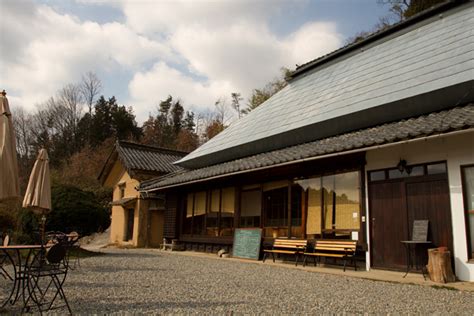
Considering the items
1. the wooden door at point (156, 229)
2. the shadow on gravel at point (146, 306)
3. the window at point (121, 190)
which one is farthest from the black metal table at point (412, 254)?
the window at point (121, 190)

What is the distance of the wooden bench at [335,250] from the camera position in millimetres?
7887

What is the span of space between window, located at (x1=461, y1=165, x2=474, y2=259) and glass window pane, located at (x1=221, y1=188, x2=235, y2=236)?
6.74 m

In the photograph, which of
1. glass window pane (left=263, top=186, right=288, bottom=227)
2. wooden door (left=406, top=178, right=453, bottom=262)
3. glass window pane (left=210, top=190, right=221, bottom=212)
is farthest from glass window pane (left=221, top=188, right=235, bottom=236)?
wooden door (left=406, top=178, right=453, bottom=262)

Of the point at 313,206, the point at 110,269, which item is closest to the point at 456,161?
the point at 313,206

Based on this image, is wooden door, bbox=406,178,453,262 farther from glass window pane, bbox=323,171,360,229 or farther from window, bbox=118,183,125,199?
window, bbox=118,183,125,199

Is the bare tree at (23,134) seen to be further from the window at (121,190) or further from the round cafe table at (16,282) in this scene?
the round cafe table at (16,282)

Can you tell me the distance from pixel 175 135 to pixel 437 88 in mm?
30029

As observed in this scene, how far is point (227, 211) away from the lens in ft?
39.5

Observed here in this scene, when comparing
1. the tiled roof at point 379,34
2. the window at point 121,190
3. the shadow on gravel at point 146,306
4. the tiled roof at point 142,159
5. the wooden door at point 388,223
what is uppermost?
the tiled roof at point 379,34

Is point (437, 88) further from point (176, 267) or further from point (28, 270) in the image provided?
point (28, 270)

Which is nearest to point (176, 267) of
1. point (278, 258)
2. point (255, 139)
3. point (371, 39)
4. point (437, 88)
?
point (278, 258)

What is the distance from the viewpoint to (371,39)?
11.6 m

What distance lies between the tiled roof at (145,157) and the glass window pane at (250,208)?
7.47m

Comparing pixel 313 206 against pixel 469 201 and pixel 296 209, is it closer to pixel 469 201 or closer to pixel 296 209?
pixel 296 209
